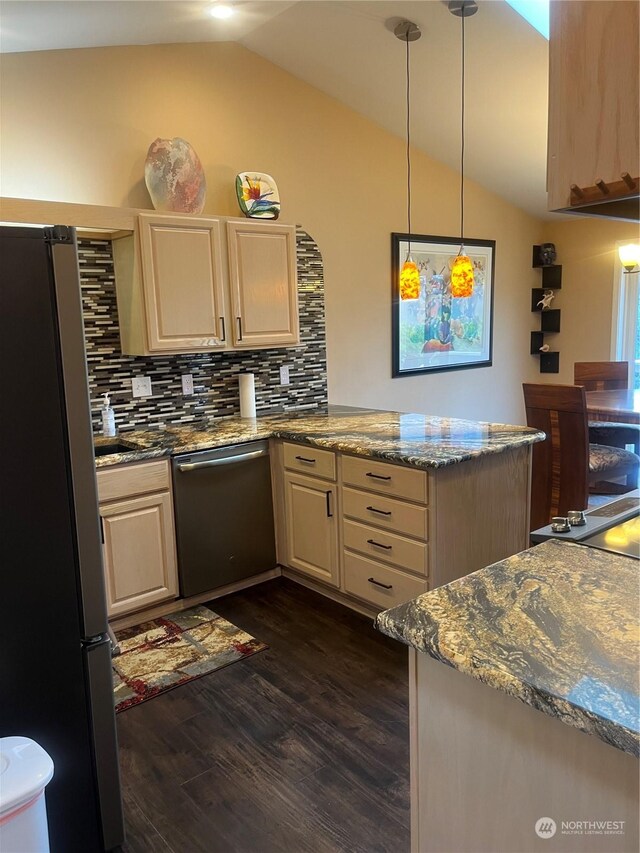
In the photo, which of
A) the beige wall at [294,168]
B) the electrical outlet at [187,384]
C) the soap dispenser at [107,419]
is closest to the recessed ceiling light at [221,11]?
the beige wall at [294,168]

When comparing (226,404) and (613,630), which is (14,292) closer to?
(613,630)

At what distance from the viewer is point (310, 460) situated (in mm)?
3131

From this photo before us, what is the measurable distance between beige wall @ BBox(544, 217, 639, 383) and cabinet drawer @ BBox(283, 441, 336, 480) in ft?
11.2

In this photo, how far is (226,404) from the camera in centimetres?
380

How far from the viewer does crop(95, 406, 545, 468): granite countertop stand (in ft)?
8.81

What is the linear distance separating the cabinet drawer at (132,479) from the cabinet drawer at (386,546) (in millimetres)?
925

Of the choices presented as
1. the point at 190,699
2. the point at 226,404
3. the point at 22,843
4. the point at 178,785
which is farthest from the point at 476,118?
the point at 22,843

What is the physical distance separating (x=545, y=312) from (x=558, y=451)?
8.56 feet

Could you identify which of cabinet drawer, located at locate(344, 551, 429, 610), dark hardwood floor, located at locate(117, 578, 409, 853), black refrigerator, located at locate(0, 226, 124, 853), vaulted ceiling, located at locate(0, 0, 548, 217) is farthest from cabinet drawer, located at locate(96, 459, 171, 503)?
vaulted ceiling, located at locate(0, 0, 548, 217)

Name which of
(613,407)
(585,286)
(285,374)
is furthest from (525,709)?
(585,286)

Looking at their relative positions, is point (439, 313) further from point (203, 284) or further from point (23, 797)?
point (23, 797)

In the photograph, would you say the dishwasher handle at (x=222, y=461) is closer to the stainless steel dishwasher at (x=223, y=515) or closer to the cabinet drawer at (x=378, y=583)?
the stainless steel dishwasher at (x=223, y=515)

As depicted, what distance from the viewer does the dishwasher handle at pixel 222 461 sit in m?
3.01

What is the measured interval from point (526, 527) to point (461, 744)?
204 cm
